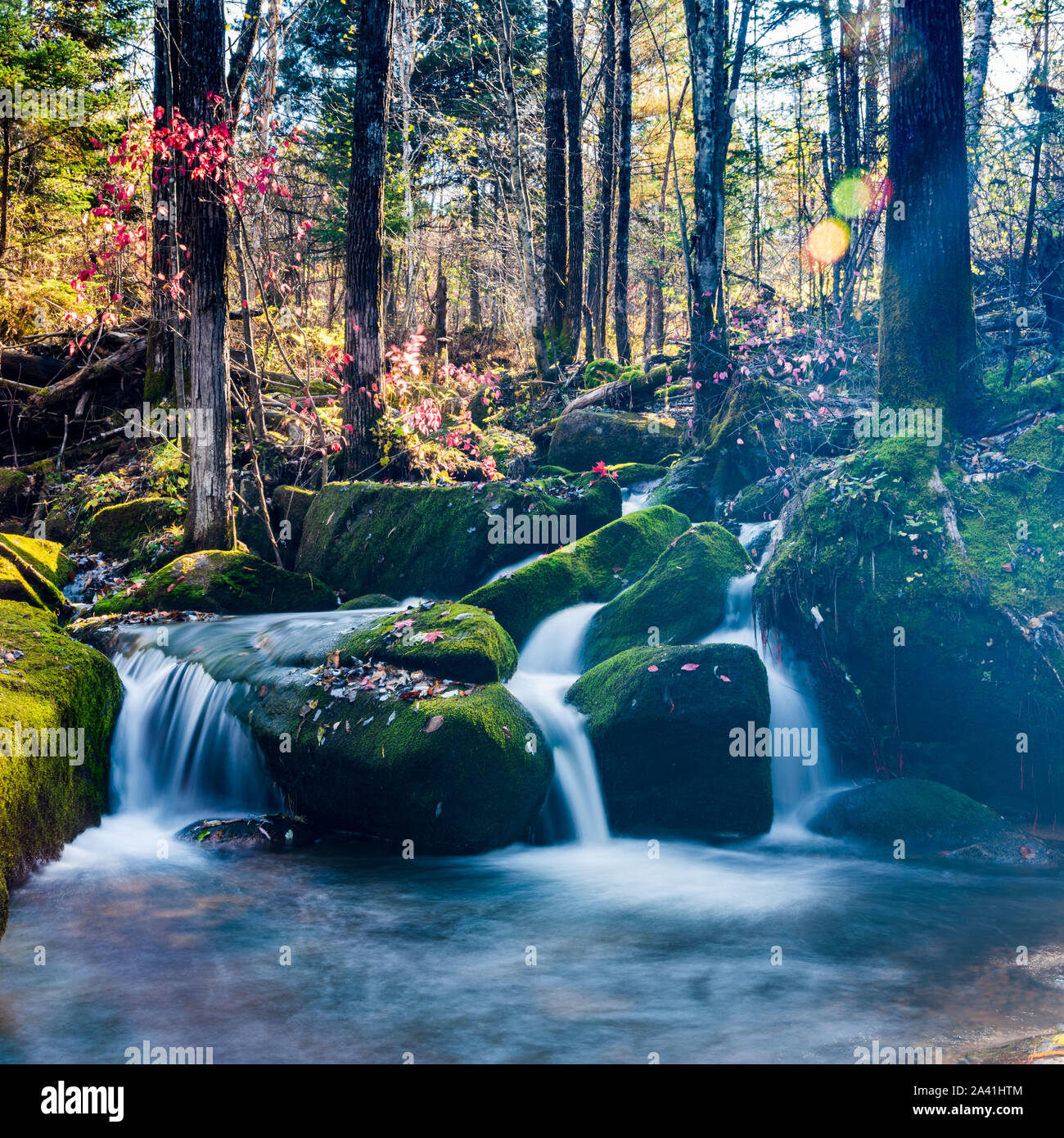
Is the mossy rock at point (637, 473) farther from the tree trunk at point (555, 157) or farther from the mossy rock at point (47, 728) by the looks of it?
the mossy rock at point (47, 728)

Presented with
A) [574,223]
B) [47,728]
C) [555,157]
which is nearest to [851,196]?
[574,223]

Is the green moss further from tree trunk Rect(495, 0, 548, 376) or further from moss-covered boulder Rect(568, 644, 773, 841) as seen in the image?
tree trunk Rect(495, 0, 548, 376)

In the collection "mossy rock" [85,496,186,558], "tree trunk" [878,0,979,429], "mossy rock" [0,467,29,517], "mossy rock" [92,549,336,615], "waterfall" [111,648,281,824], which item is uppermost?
"tree trunk" [878,0,979,429]

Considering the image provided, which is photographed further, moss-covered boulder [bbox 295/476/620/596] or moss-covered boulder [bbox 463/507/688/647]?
moss-covered boulder [bbox 295/476/620/596]

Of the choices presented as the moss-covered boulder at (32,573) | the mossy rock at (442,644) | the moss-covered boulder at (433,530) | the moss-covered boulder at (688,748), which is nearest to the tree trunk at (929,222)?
the moss-covered boulder at (688,748)

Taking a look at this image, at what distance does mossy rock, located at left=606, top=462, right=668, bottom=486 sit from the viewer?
14039mm

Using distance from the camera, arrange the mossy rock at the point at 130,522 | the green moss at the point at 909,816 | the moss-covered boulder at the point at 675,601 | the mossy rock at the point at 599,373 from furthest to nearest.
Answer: the mossy rock at the point at 599,373 → the mossy rock at the point at 130,522 → the moss-covered boulder at the point at 675,601 → the green moss at the point at 909,816

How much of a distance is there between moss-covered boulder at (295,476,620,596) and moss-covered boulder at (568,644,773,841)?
417cm

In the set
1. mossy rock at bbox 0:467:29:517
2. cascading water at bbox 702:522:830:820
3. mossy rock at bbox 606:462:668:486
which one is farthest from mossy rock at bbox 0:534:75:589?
cascading water at bbox 702:522:830:820

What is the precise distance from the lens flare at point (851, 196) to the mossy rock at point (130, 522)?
1256 centimetres

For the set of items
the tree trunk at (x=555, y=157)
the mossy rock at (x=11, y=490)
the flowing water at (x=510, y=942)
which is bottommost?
the flowing water at (x=510, y=942)

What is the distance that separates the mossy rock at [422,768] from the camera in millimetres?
6590

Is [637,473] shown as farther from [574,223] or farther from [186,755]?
[574,223]

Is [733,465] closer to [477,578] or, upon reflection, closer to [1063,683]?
[477,578]
